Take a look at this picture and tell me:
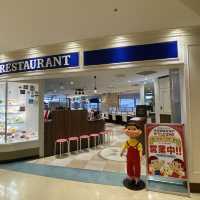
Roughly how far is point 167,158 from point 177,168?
23 cm

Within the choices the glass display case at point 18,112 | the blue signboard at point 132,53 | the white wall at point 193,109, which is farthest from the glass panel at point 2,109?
the white wall at point 193,109

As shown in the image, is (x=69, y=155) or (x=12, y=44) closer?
(x=12, y=44)

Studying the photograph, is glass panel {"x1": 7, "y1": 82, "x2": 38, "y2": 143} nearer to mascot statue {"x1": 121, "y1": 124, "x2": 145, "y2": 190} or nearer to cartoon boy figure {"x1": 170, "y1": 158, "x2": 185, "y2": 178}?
mascot statue {"x1": 121, "y1": 124, "x2": 145, "y2": 190}

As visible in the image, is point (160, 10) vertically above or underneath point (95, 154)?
above

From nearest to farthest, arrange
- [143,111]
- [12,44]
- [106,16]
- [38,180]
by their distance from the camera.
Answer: [106,16] → [38,180] → [12,44] → [143,111]

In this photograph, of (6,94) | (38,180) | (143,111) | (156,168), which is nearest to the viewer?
(156,168)

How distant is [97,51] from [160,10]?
5.26 ft

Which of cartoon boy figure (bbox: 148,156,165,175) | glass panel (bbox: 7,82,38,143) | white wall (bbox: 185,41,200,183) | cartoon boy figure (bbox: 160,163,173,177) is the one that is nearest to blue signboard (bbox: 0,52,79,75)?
glass panel (bbox: 7,82,38,143)

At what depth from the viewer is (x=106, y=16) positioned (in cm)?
310

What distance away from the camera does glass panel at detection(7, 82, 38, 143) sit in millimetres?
5691

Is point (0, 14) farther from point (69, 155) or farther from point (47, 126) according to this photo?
point (69, 155)

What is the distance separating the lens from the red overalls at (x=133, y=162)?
373cm

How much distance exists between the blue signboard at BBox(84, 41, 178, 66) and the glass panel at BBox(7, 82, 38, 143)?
2.57 metres

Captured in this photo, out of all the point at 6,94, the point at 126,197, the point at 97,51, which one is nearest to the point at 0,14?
the point at 97,51
